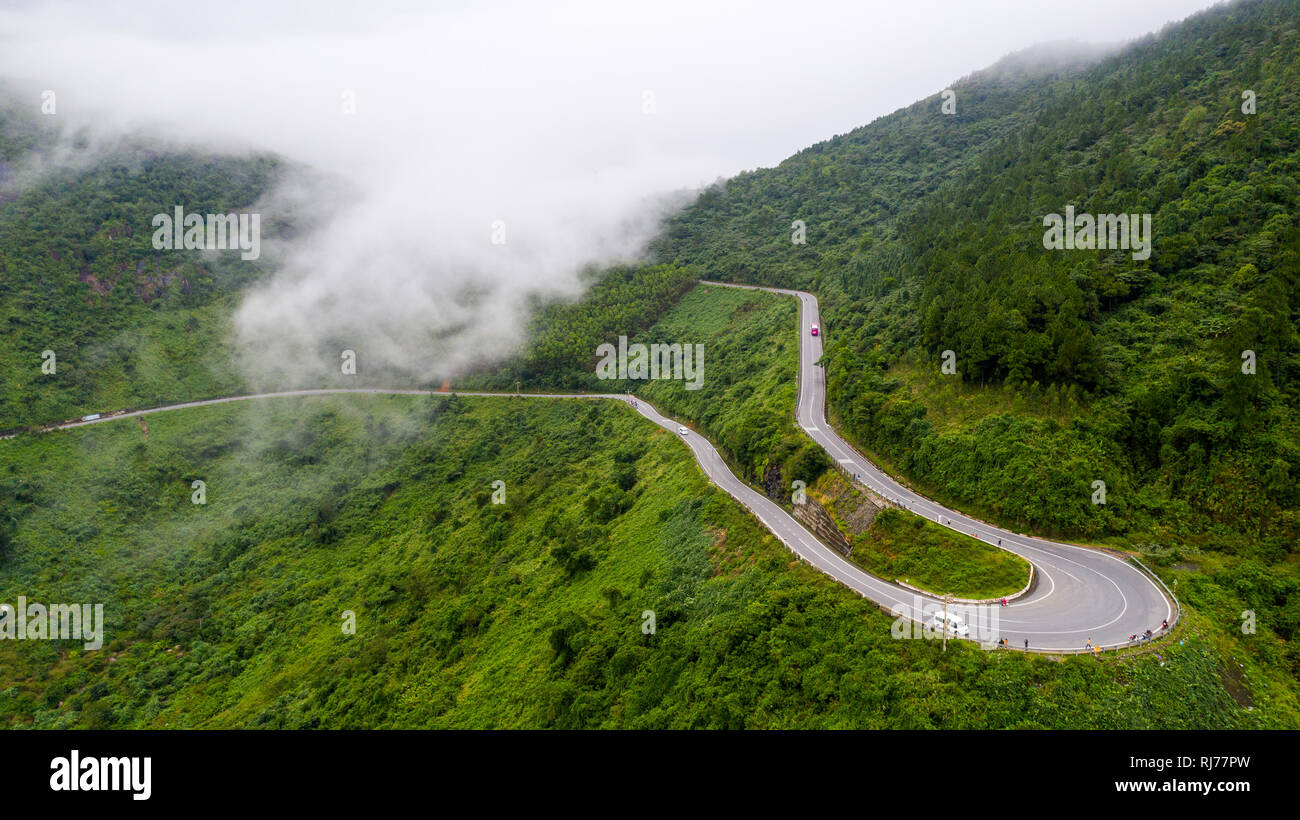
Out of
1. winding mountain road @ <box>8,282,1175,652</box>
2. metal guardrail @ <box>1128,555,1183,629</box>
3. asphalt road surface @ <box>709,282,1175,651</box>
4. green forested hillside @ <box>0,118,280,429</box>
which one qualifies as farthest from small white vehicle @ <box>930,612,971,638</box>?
green forested hillside @ <box>0,118,280,429</box>

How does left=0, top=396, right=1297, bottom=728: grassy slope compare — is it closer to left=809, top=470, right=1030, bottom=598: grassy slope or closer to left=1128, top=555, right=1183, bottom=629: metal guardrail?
left=1128, top=555, right=1183, bottom=629: metal guardrail

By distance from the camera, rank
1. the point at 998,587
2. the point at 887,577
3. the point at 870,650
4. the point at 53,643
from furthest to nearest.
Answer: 1. the point at 53,643
2. the point at 887,577
3. the point at 998,587
4. the point at 870,650

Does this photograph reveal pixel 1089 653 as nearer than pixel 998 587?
Yes

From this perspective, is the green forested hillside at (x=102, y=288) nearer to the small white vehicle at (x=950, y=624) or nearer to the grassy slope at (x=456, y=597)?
the grassy slope at (x=456, y=597)

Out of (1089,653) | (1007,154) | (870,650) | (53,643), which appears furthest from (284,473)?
(1007,154)

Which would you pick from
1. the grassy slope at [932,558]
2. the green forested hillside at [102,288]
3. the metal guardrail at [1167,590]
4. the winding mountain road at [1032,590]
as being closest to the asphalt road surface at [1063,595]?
the winding mountain road at [1032,590]

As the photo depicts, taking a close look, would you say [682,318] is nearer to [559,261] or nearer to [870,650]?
[559,261]
